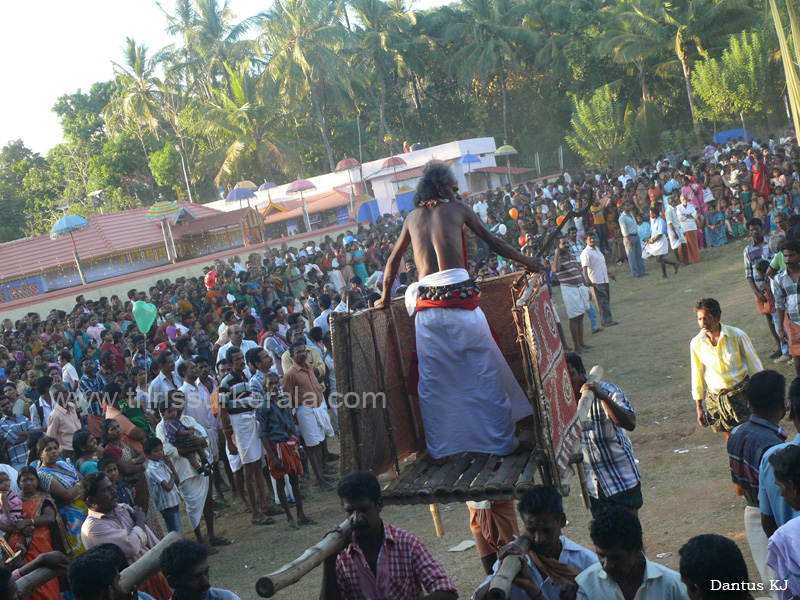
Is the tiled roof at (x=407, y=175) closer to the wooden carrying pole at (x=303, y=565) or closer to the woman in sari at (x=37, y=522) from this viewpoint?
the woman in sari at (x=37, y=522)

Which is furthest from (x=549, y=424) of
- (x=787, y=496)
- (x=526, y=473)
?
(x=787, y=496)

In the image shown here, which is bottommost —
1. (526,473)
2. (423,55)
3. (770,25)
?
(526,473)

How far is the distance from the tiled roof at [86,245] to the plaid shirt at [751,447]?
28.1m

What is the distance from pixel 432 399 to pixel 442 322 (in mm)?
535

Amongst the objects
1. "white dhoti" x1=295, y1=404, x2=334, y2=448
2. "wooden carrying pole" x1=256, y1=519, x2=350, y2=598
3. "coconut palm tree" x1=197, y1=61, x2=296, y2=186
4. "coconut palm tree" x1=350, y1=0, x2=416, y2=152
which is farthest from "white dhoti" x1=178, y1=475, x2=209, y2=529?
"coconut palm tree" x1=350, y1=0, x2=416, y2=152

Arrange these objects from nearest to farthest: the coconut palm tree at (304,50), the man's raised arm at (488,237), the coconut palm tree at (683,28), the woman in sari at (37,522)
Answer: the man's raised arm at (488,237), the woman in sari at (37,522), the coconut palm tree at (683,28), the coconut palm tree at (304,50)

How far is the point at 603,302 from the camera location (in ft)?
46.1

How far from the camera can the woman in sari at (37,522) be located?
18.3 ft

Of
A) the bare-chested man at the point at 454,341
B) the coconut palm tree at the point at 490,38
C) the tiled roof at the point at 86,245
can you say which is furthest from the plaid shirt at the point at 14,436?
the coconut palm tree at the point at 490,38

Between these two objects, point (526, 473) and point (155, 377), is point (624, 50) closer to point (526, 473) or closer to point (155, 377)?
point (155, 377)

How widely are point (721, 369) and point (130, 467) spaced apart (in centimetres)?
498

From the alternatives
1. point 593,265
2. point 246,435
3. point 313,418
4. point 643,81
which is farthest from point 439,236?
point 643,81

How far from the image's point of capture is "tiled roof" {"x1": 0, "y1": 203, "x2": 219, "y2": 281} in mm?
29297

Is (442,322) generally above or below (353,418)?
above
